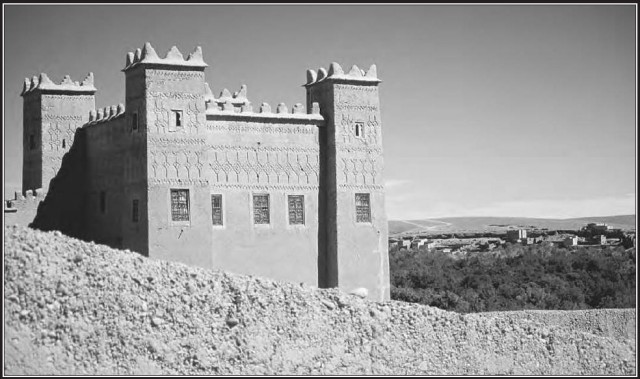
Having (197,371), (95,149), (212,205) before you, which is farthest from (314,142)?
(197,371)

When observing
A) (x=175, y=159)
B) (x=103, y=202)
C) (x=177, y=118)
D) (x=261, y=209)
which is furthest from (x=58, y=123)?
(x=261, y=209)

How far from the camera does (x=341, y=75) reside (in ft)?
103

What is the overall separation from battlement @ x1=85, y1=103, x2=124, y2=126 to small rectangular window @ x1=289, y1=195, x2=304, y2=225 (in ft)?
16.6

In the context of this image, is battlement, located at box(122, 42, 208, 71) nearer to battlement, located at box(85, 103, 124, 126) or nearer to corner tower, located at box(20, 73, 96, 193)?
battlement, located at box(85, 103, 124, 126)

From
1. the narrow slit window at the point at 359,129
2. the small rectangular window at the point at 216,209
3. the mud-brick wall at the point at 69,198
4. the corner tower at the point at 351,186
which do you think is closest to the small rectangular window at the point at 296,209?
the corner tower at the point at 351,186

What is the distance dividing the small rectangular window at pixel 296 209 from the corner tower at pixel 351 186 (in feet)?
2.03

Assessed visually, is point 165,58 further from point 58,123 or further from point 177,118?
point 58,123

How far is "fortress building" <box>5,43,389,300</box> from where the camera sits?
28562 millimetres

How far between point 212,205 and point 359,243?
14.4 feet

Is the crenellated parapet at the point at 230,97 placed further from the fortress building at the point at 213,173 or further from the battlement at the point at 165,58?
the battlement at the point at 165,58

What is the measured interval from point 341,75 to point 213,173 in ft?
15.5

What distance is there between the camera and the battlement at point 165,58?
93.9 feet

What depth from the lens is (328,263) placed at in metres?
31.2

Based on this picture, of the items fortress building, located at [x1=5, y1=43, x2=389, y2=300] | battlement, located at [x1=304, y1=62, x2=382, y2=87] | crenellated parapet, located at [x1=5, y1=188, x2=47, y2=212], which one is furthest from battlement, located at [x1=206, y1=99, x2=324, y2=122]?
crenellated parapet, located at [x1=5, y1=188, x2=47, y2=212]
